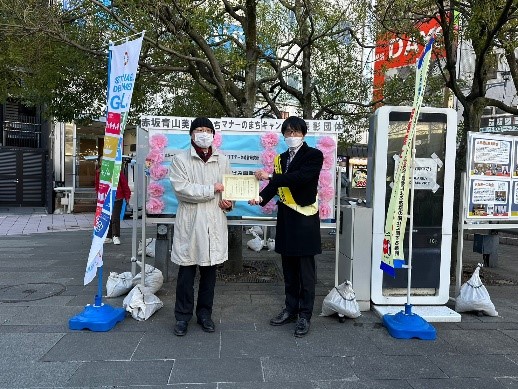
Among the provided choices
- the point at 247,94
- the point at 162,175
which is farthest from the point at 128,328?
the point at 247,94

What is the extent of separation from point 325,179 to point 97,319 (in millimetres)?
2922

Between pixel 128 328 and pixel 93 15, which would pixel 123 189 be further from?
pixel 128 328

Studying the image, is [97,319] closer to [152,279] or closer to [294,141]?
[152,279]

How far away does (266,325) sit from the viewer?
4566 mm

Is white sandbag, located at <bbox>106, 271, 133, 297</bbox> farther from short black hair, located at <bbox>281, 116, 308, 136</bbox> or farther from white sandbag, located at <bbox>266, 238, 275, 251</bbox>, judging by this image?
white sandbag, located at <bbox>266, 238, 275, 251</bbox>

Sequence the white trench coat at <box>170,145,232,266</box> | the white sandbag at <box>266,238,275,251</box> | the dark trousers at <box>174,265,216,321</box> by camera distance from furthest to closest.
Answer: the white sandbag at <box>266,238,275,251</box> < the dark trousers at <box>174,265,216,321</box> < the white trench coat at <box>170,145,232,266</box>

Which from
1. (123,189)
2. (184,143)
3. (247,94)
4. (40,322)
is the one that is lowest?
(40,322)

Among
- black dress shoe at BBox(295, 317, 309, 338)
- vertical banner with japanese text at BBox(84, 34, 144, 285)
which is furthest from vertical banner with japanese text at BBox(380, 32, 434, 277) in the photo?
vertical banner with japanese text at BBox(84, 34, 144, 285)

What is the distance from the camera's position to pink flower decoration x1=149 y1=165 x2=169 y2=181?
5.26m

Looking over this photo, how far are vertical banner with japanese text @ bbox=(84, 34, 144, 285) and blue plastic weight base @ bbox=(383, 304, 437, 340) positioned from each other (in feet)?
9.75

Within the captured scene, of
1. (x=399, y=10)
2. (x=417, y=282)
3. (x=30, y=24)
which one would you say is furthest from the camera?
(x=399, y=10)

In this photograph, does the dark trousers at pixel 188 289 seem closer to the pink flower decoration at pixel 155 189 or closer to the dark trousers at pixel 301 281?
the dark trousers at pixel 301 281

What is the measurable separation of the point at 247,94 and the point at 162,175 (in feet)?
7.68

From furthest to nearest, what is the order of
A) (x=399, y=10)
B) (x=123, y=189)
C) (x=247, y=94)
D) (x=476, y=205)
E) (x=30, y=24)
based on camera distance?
(x=123, y=189) → (x=399, y=10) → (x=247, y=94) → (x=30, y=24) → (x=476, y=205)
